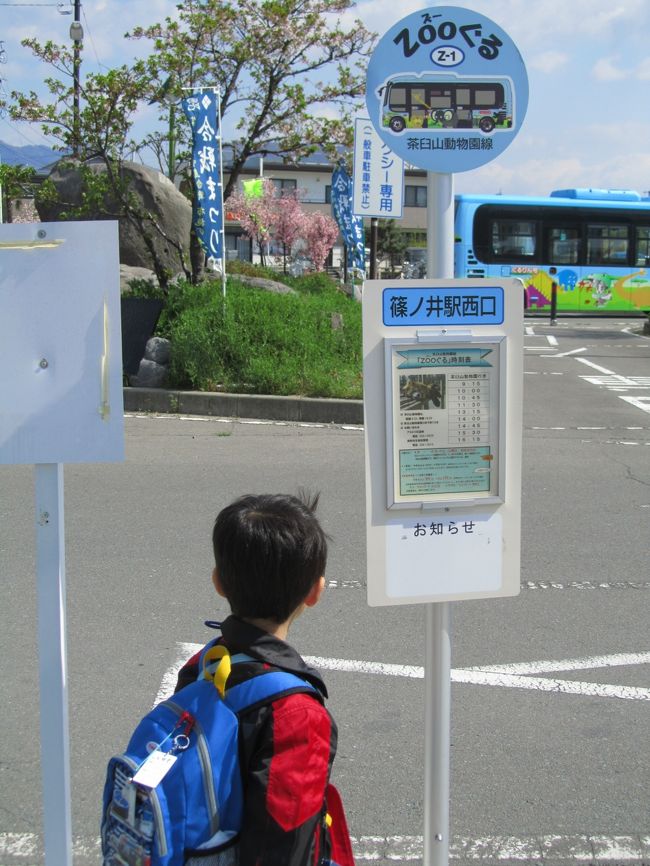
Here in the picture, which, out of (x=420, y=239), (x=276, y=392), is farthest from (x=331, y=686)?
(x=420, y=239)

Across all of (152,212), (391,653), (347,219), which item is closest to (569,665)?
(391,653)

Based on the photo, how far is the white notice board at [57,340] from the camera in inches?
76.6

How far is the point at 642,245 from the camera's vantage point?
24.0 metres

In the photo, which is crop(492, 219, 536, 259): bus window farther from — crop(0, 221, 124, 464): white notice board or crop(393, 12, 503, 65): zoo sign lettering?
crop(0, 221, 124, 464): white notice board

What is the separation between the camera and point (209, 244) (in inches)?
450

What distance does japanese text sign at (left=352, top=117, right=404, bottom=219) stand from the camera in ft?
36.5

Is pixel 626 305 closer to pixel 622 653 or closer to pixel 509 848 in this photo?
pixel 622 653

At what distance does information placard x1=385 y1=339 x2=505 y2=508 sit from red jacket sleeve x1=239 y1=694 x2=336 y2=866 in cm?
74

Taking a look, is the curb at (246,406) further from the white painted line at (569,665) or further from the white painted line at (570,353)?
the white painted line at (570,353)

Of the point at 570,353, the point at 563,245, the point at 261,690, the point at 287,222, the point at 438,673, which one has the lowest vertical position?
the point at 438,673

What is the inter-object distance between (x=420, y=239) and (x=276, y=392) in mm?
45762

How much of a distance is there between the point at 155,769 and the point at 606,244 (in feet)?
79.8

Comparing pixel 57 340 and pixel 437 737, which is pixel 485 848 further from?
pixel 57 340

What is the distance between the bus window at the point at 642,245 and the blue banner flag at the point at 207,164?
16.2 metres
